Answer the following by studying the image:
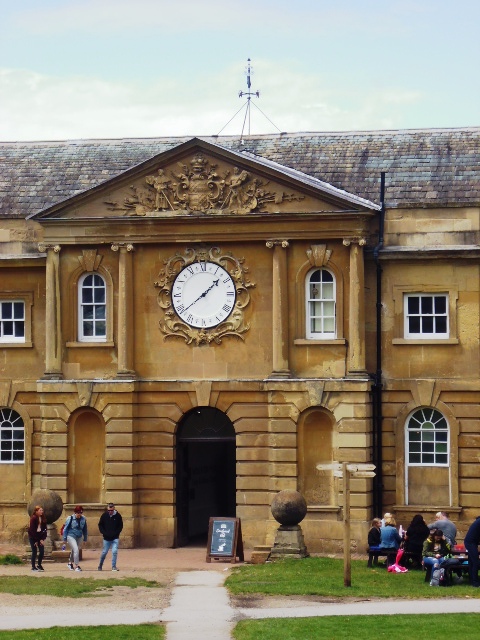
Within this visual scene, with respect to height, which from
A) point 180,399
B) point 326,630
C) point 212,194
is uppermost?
point 212,194

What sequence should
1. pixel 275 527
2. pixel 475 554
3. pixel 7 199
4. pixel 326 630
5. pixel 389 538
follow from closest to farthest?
pixel 326 630
pixel 475 554
pixel 389 538
pixel 275 527
pixel 7 199

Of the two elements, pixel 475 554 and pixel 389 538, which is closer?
pixel 475 554

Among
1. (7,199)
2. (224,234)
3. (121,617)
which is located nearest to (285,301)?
(224,234)

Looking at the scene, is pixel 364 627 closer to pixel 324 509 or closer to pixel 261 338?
pixel 324 509

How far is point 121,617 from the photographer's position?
2791 centimetres

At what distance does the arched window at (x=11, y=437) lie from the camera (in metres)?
41.9

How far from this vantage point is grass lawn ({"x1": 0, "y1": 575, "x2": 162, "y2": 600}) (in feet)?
102

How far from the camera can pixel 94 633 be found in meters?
26.0

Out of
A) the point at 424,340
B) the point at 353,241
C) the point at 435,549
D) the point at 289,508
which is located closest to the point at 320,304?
the point at 353,241

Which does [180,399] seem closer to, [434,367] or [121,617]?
[434,367]

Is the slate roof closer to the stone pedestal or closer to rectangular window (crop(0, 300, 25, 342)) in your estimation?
rectangular window (crop(0, 300, 25, 342))

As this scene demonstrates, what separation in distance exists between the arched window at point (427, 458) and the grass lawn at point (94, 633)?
1384 centimetres

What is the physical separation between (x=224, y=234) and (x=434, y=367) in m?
6.14

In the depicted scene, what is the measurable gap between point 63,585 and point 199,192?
38.0 feet
